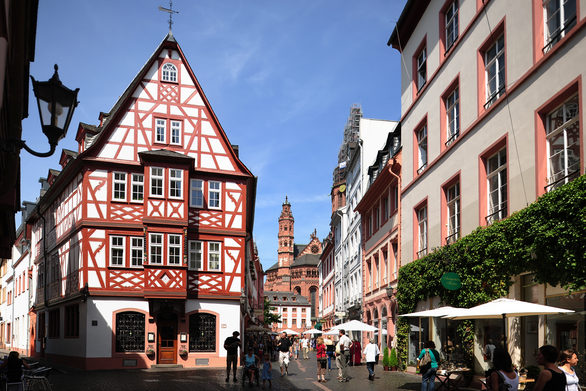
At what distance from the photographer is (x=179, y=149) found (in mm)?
31375

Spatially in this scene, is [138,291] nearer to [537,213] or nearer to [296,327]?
[537,213]

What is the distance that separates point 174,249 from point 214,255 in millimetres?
2422

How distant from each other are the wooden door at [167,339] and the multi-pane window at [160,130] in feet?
27.4

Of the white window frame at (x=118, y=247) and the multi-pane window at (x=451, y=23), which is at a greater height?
the multi-pane window at (x=451, y=23)

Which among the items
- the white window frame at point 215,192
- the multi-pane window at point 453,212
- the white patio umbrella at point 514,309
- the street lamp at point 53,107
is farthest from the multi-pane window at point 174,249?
the street lamp at point 53,107

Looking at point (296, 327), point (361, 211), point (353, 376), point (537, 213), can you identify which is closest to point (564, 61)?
point (537, 213)

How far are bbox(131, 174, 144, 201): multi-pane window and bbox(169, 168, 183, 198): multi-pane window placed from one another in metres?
1.48

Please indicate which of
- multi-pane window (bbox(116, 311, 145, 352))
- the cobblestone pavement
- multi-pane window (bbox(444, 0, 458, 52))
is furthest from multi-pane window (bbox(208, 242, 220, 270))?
multi-pane window (bbox(444, 0, 458, 52))

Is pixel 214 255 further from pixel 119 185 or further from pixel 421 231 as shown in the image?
pixel 421 231

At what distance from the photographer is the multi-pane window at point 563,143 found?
1310 centimetres

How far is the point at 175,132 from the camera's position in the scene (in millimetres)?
31516

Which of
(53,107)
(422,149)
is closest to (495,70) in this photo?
(422,149)

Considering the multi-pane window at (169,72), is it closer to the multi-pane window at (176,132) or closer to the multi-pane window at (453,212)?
the multi-pane window at (176,132)

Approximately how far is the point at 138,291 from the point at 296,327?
4119 inches
